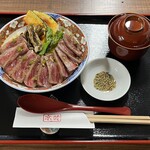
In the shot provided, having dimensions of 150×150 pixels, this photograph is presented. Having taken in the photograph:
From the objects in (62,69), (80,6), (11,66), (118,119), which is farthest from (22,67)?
(80,6)

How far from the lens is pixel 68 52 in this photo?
1.27m

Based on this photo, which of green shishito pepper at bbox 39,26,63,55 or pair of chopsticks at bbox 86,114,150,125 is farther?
green shishito pepper at bbox 39,26,63,55

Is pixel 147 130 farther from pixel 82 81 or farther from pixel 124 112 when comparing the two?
pixel 82 81

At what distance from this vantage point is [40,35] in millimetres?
1348

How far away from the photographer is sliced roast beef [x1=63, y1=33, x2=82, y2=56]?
128cm

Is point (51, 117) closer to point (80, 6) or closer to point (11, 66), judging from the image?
point (11, 66)

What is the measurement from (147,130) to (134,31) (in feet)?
1.38

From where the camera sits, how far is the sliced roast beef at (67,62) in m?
1.22

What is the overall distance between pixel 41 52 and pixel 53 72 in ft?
0.43

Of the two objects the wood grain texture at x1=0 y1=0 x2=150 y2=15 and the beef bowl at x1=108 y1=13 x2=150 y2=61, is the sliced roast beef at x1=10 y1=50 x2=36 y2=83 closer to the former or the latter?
the beef bowl at x1=108 y1=13 x2=150 y2=61

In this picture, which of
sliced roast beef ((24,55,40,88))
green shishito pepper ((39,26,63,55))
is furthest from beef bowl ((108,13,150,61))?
sliced roast beef ((24,55,40,88))

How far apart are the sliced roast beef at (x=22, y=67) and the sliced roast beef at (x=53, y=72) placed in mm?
76

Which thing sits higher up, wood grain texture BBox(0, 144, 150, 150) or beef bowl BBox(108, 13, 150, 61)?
beef bowl BBox(108, 13, 150, 61)

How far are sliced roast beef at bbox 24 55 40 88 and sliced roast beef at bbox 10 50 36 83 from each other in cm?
2
